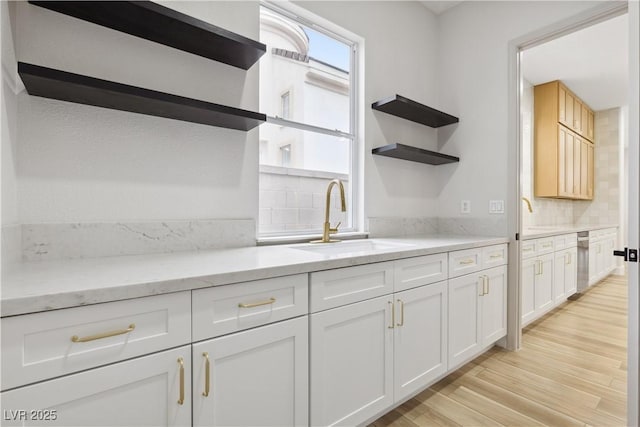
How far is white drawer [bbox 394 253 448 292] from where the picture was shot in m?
1.58

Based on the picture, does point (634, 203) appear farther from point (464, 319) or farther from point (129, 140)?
point (129, 140)

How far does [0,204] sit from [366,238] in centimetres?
192

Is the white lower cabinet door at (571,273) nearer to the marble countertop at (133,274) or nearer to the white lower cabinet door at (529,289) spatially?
the white lower cabinet door at (529,289)

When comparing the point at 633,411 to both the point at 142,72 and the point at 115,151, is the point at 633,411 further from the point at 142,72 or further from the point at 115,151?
the point at 142,72

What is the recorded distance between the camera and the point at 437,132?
9.52ft

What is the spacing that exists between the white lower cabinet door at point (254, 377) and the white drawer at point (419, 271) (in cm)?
59

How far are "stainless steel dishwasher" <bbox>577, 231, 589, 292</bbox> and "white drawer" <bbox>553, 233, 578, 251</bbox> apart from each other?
0.17 metres

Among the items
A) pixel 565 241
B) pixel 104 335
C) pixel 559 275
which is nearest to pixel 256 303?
pixel 104 335

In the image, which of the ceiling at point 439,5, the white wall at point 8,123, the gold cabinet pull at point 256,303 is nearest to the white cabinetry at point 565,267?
the ceiling at point 439,5

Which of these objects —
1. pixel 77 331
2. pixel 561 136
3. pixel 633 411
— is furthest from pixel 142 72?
pixel 561 136

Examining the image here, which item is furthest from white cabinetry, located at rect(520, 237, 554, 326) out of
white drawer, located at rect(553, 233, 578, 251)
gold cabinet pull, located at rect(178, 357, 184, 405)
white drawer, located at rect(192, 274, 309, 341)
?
gold cabinet pull, located at rect(178, 357, 184, 405)

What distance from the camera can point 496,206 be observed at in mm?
2477

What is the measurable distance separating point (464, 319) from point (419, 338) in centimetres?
49

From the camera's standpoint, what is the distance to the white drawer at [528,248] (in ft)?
8.58
